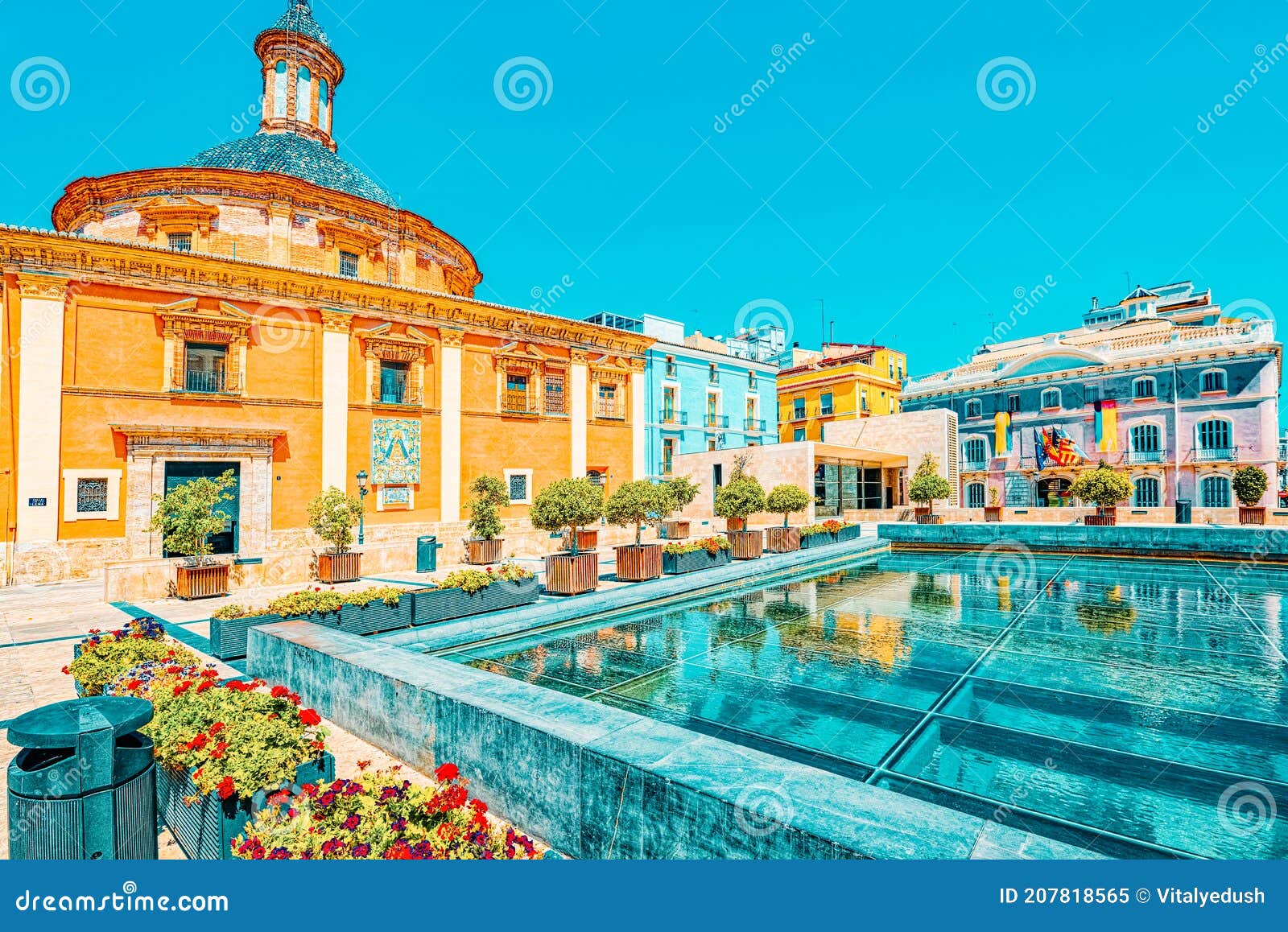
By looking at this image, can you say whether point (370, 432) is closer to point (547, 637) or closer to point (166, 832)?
point (547, 637)

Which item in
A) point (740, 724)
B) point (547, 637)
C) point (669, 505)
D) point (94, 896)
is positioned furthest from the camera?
point (669, 505)

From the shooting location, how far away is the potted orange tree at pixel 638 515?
13000mm

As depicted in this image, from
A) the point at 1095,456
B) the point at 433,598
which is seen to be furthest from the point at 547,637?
the point at 1095,456

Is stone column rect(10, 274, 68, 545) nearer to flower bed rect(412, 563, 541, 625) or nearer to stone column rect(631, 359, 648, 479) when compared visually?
flower bed rect(412, 563, 541, 625)

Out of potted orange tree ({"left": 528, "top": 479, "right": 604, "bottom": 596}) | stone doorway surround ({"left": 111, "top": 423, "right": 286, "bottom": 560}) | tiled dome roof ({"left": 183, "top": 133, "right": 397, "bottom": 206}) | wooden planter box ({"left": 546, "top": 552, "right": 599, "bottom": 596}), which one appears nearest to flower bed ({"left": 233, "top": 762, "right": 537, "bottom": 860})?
wooden planter box ({"left": 546, "top": 552, "right": 599, "bottom": 596})

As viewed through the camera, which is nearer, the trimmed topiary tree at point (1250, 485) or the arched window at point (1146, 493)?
the trimmed topiary tree at point (1250, 485)

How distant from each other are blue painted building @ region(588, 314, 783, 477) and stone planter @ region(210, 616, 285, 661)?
2569 centimetres

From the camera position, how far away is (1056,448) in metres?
34.9

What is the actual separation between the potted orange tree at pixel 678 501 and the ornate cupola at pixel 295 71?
2421 centimetres

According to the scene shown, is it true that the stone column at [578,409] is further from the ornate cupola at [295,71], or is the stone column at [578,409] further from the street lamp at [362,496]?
the ornate cupola at [295,71]

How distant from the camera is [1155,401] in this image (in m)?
32.5

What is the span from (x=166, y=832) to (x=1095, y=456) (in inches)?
1599

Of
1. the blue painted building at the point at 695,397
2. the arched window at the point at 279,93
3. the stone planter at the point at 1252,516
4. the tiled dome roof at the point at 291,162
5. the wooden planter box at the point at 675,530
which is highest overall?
the arched window at the point at 279,93

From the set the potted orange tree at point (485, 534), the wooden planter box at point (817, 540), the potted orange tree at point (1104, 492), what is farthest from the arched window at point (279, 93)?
the potted orange tree at point (1104, 492)
